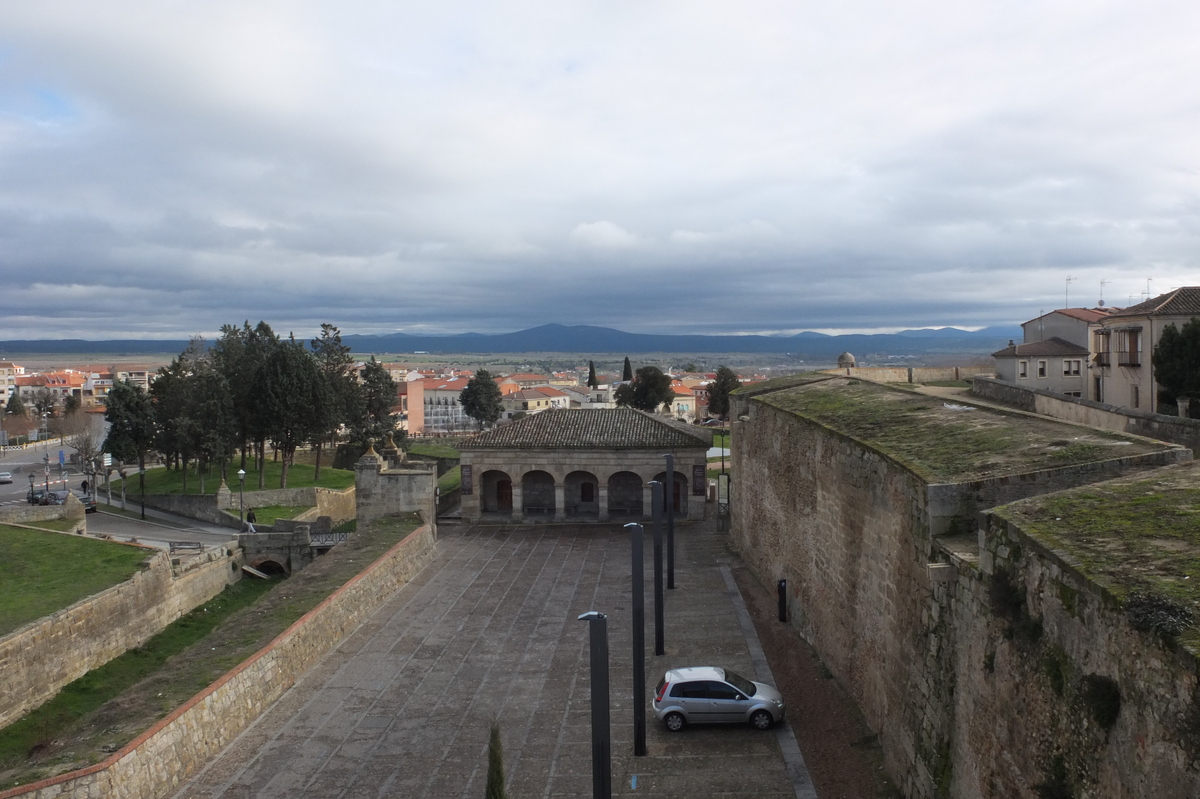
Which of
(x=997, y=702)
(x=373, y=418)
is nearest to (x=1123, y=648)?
(x=997, y=702)

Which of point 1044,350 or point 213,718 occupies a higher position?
point 1044,350

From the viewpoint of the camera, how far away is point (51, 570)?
20797 millimetres

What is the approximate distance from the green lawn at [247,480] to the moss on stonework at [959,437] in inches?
1080

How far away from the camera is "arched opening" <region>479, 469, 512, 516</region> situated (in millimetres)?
32375

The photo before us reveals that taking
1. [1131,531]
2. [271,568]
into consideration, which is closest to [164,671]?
[1131,531]

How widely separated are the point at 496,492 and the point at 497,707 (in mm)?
19136

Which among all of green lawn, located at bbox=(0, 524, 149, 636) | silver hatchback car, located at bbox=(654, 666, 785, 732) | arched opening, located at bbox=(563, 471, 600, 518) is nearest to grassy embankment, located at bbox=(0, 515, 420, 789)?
green lawn, located at bbox=(0, 524, 149, 636)

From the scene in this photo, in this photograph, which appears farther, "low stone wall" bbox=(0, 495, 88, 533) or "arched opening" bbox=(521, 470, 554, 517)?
"arched opening" bbox=(521, 470, 554, 517)

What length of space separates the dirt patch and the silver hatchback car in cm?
57

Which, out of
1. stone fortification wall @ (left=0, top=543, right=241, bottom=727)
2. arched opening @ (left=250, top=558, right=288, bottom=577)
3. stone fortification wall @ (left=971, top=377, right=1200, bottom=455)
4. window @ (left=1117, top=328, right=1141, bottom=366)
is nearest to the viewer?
stone fortification wall @ (left=971, top=377, right=1200, bottom=455)

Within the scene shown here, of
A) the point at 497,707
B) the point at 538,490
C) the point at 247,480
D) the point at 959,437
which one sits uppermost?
the point at 959,437

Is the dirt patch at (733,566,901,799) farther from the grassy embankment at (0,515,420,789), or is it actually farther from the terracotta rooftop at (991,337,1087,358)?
the terracotta rooftop at (991,337,1087,358)

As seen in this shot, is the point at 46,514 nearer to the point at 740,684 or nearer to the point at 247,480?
the point at 247,480

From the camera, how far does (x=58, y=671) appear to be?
56.9 feet
